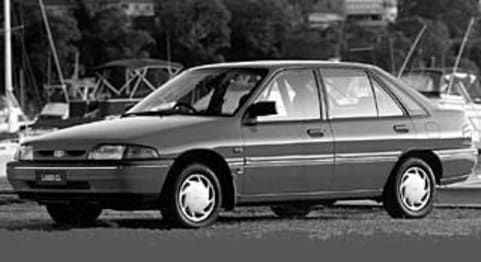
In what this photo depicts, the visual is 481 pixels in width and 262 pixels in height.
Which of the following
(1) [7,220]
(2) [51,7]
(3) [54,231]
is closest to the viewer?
(3) [54,231]

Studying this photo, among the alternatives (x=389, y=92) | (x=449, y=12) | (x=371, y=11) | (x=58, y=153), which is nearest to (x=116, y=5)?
(x=449, y=12)

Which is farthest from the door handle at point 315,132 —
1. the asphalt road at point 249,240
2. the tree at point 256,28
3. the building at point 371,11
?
the building at point 371,11

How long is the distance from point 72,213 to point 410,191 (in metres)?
3.30

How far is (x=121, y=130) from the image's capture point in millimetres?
11945

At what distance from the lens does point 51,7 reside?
90.7m

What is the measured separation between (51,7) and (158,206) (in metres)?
80.1

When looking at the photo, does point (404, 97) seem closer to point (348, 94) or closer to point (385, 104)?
point (385, 104)

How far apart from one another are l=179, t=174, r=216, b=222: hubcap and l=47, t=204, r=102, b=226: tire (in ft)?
3.51

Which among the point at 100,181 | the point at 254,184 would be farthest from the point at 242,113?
the point at 100,181

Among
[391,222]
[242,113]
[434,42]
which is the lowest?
[434,42]

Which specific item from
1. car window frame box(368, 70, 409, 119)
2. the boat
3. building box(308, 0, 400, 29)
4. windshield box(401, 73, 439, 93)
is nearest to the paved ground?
car window frame box(368, 70, 409, 119)

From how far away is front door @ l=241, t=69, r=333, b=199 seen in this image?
40.7ft

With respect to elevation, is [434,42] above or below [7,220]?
below

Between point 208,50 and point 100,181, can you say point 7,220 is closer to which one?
point 100,181
